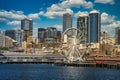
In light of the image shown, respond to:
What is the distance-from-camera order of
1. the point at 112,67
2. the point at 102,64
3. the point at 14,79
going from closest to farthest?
the point at 14,79, the point at 112,67, the point at 102,64

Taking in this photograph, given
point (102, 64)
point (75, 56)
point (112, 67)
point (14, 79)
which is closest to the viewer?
point (14, 79)

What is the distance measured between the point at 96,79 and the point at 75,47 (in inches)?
3403

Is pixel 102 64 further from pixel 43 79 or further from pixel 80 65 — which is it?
pixel 43 79

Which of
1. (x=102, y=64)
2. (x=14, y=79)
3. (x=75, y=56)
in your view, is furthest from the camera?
(x=75, y=56)

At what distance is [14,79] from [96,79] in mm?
18015

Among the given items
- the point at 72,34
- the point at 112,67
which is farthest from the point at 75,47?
the point at 112,67

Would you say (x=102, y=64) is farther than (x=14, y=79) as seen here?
Yes

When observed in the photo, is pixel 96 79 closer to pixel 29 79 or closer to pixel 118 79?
pixel 118 79

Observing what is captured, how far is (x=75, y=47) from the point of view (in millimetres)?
175125

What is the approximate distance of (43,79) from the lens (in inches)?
3469

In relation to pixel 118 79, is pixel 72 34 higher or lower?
higher

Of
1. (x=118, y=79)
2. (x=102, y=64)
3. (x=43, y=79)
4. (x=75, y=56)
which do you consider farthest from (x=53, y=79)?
(x=75, y=56)

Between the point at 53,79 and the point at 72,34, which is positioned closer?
the point at 53,79

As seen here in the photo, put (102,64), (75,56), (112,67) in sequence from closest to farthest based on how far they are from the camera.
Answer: (112,67), (102,64), (75,56)
